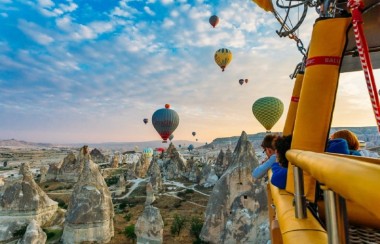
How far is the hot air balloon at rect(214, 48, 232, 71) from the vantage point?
32.0 meters

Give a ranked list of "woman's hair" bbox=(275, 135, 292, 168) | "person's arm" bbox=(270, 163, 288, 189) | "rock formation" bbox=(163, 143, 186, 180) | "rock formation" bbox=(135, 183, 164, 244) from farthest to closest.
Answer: "rock formation" bbox=(163, 143, 186, 180) < "rock formation" bbox=(135, 183, 164, 244) < "woman's hair" bbox=(275, 135, 292, 168) < "person's arm" bbox=(270, 163, 288, 189)

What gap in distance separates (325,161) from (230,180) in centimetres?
1563

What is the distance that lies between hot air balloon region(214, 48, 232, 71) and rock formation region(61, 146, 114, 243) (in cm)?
1958

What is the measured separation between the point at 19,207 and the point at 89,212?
Answer: 6036 mm

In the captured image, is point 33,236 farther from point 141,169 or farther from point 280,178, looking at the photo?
point 141,169

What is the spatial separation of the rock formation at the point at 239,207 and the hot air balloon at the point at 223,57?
15.9 metres

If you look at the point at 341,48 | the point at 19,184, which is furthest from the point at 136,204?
the point at 341,48

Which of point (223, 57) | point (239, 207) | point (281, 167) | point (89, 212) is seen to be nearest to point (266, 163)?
point (281, 167)

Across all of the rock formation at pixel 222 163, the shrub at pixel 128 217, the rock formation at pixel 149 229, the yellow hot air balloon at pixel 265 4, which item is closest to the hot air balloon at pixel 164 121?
the rock formation at pixel 222 163

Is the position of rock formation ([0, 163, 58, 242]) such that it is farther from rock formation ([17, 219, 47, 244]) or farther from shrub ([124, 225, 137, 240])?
shrub ([124, 225, 137, 240])

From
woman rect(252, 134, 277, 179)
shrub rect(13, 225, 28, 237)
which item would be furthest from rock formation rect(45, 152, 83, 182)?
woman rect(252, 134, 277, 179)

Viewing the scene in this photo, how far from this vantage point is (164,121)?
39.1 metres

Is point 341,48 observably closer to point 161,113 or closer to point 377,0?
point 377,0

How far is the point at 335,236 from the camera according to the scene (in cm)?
99
